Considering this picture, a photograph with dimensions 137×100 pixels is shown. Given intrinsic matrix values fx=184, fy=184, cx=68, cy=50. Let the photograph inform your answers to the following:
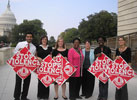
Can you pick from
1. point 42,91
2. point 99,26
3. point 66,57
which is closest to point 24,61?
point 42,91

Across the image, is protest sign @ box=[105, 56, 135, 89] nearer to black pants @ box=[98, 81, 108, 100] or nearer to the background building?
black pants @ box=[98, 81, 108, 100]

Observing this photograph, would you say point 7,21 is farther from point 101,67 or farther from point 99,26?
point 101,67

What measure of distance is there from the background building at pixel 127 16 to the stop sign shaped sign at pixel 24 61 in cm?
1124

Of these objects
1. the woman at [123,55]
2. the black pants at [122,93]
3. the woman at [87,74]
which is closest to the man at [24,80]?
the woman at [87,74]

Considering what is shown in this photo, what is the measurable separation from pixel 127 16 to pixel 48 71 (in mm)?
11798

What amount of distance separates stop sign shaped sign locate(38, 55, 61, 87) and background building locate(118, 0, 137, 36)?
10888 millimetres

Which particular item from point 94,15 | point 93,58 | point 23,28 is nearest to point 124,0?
point 93,58

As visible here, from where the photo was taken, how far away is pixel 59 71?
17.0ft

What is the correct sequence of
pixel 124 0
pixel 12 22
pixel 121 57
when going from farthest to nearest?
1. pixel 12 22
2. pixel 124 0
3. pixel 121 57

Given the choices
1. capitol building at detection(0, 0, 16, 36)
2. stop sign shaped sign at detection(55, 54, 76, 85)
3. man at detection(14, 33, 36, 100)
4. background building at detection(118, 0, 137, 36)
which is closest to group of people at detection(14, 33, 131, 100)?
man at detection(14, 33, 36, 100)

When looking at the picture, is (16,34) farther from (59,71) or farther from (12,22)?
(12,22)

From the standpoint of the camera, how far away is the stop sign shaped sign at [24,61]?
5.08 m

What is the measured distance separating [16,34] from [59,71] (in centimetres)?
5648

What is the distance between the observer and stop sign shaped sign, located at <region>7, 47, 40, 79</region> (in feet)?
16.7
